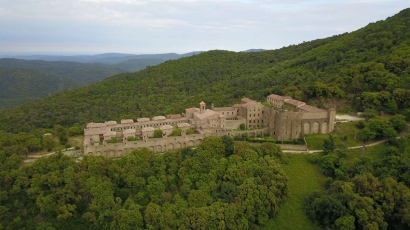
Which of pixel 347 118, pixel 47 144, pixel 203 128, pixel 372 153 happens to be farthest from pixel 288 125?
pixel 47 144

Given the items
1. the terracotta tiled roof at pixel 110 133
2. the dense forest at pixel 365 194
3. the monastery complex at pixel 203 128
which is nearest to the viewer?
the dense forest at pixel 365 194

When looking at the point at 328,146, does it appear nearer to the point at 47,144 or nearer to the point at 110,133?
the point at 110,133

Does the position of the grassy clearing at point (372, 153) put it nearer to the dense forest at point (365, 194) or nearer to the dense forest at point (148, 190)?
the dense forest at point (365, 194)

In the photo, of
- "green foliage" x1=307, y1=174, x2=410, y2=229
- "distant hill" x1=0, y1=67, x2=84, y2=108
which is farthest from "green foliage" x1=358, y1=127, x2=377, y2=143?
"distant hill" x1=0, y1=67, x2=84, y2=108

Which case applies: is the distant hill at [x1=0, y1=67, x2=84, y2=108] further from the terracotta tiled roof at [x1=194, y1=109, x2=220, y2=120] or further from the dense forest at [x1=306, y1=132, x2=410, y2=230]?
the dense forest at [x1=306, y1=132, x2=410, y2=230]

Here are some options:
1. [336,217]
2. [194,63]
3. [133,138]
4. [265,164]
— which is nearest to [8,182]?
[133,138]

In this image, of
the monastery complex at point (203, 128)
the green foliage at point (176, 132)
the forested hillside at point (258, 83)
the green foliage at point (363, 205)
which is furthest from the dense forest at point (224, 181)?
the green foliage at point (176, 132)
